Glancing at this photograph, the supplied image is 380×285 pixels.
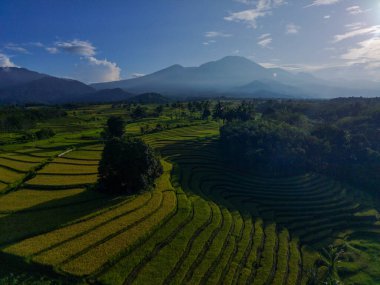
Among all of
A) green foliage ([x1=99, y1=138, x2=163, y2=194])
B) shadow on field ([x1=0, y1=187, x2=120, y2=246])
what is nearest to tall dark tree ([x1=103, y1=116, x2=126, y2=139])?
green foliage ([x1=99, y1=138, x2=163, y2=194])

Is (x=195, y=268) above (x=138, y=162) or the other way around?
the other way around

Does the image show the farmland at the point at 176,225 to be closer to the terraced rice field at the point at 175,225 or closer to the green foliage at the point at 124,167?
A: the terraced rice field at the point at 175,225

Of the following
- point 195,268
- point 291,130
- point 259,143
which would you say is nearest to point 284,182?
point 259,143

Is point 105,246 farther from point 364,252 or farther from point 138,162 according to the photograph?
point 364,252

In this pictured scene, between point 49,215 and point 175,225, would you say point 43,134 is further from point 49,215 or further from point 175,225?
point 175,225

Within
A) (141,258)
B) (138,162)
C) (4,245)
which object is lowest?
Result: (141,258)

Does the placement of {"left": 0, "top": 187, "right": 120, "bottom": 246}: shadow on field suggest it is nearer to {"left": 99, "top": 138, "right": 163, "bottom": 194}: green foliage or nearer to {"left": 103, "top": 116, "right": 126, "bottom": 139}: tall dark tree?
{"left": 99, "top": 138, "right": 163, "bottom": 194}: green foliage
